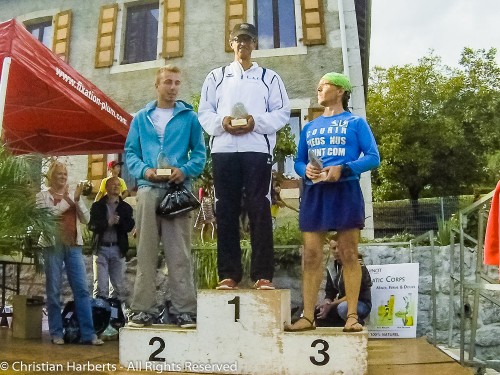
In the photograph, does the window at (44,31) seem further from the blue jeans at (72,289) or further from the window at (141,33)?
the blue jeans at (72,289)

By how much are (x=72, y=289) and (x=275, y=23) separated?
258 inches

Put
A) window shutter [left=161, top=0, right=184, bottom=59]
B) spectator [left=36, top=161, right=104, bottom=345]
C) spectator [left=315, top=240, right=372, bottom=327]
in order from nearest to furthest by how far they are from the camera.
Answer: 1. spectator [left=36, top=161, right=104, bottom=345]
2. spectator [left=315, top=240, right=372, bottom=327]
3. window shutter [left=161, top=0, right=184, bottom=59]

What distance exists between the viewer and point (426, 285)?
20.5 ft

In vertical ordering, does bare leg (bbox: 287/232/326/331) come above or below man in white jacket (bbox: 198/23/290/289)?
below

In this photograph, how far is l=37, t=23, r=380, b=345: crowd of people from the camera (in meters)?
3.10

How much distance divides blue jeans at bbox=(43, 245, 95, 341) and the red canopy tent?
1100mm

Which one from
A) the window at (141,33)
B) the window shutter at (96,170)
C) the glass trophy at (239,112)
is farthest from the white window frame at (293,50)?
the glass trophy at (239,112)

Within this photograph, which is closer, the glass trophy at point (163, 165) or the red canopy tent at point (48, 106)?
the glass trophy at point (163, 165)

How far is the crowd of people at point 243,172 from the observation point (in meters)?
3.10

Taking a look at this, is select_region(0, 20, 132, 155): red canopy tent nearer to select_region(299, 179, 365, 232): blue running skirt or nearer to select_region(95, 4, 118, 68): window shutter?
select_region(299, 179, 365, 232): blue running skirt

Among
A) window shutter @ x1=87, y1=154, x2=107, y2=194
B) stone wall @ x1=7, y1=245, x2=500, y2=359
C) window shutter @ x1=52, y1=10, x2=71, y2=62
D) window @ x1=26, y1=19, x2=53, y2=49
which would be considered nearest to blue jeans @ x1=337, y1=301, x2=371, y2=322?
stone wall @ x1=7, y1=245, x2=500, y2=359

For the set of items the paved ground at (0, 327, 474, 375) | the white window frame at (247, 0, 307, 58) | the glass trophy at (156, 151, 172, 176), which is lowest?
the paved ground at (0, 327, 474, 375)

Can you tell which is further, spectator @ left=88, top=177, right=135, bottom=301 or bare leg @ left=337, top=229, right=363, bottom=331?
spectator @ left=88, top=177, right=135, bottom=301

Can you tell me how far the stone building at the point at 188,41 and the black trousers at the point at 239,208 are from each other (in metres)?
5.61
